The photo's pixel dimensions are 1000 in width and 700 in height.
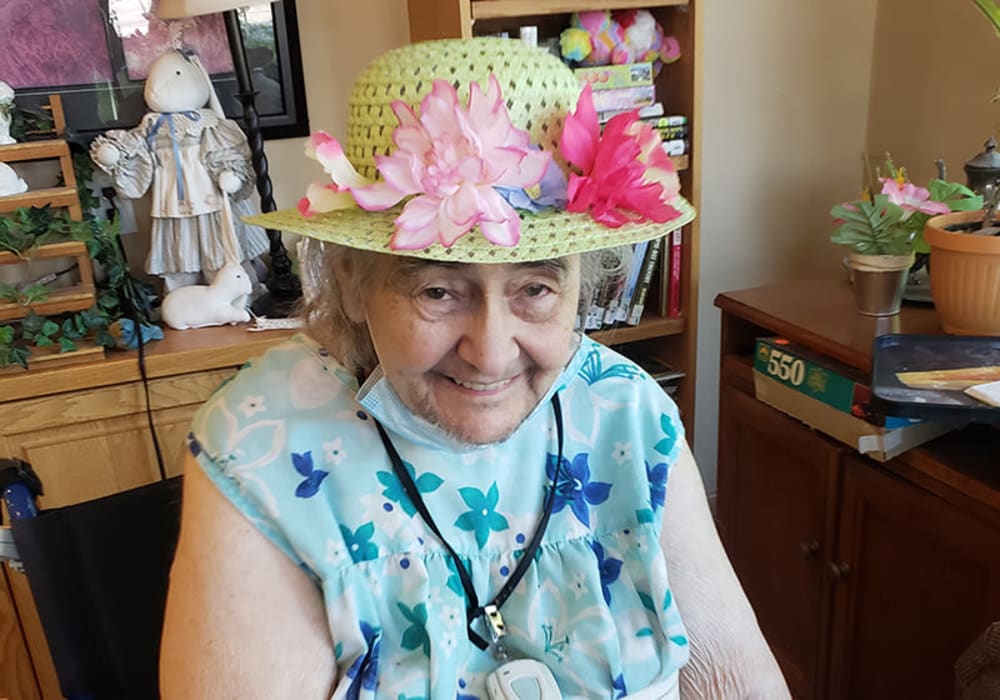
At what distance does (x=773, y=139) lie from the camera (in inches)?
95.2

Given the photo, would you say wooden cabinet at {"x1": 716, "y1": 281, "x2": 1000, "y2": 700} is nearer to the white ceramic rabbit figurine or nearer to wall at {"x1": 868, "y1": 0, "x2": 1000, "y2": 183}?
wall at {"x1": 868, "y1": 0, "x2": 1000, "y2": 183}

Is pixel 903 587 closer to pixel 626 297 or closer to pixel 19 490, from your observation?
pixel 626 297

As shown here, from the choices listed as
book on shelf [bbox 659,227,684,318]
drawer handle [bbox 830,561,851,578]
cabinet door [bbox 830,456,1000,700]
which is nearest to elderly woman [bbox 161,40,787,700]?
cabinet door [bbox 830,456,1000,700]

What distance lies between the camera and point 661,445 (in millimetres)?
1101

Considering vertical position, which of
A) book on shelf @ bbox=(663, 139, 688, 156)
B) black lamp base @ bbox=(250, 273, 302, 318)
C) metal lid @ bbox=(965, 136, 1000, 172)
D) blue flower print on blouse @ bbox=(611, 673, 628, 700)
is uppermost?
book on shelf @ bbox=(663, 139, 688, 156)

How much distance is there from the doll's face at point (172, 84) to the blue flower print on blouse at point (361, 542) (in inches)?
45.1

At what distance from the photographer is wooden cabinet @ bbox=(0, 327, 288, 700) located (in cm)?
158

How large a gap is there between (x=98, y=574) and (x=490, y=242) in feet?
2.31

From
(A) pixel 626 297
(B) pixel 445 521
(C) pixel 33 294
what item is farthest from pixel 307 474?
(A) pixel 626 297

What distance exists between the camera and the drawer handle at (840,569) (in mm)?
1611

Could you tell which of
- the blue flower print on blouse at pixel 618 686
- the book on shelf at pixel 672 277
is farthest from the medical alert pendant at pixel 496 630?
the book on shelf at pixel 672 277

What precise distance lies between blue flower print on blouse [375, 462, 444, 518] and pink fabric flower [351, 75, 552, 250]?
1.03 ft

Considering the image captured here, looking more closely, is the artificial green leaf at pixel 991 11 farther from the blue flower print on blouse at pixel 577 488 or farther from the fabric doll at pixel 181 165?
the fabric doll at pixel 181 165

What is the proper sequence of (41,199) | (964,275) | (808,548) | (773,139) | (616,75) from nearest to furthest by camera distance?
(964,275), (41,199), (808,548), (616,75), (773,139)
